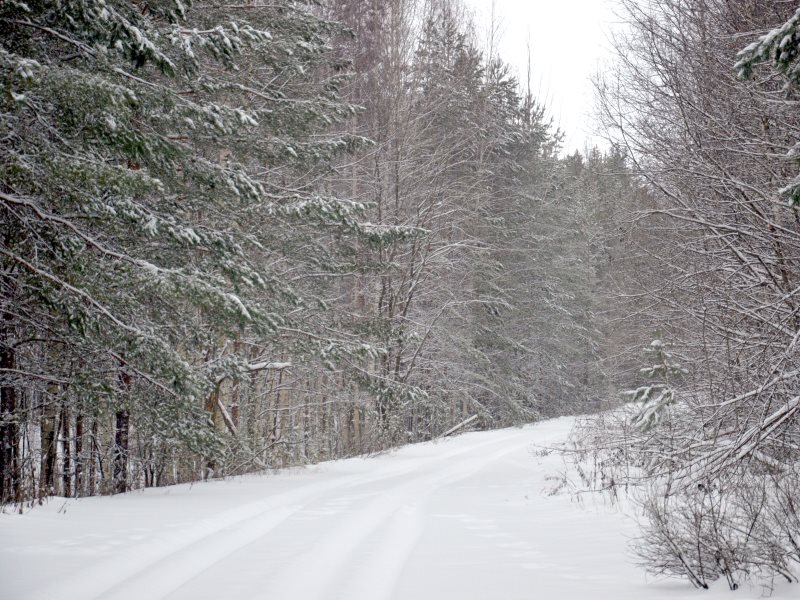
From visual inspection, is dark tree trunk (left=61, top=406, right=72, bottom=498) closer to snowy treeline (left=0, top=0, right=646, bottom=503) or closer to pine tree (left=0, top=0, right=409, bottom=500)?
snowy treeline (left=0, top=0, right=646, bottom=503)

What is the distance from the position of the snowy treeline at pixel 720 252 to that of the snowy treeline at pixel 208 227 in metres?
1.33

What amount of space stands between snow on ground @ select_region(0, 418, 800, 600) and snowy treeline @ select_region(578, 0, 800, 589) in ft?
2.19

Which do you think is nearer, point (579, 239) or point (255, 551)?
point (255, 551)

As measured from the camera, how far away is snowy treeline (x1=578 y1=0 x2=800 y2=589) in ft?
22.9

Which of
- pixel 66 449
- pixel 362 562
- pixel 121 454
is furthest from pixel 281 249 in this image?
pixel 362 562

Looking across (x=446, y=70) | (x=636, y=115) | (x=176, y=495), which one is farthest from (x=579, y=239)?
(x=176, y=495)

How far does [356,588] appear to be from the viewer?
509 centimetres

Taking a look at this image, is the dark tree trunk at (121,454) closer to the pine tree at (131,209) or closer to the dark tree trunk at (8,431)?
the pine tree at (131,209)

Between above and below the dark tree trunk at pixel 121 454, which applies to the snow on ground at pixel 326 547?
below

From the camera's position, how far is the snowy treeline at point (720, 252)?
22.9 feet

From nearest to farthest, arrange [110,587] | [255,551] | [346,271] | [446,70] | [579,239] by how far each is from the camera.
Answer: [110,587]
[255,551]
[346,271]
[446,70]
[579,239]

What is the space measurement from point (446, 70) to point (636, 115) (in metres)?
13.0

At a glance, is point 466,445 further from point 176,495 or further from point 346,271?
point 176,495

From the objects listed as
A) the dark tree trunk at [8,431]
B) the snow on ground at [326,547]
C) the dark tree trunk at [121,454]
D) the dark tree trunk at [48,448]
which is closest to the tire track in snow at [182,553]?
the snow on ground at [326,547]
